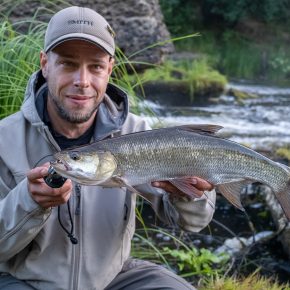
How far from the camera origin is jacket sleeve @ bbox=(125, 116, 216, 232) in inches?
118

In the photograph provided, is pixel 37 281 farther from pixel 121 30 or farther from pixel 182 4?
A: pixel 182 4

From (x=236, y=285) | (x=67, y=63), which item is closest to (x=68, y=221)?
(x=67, y=63)

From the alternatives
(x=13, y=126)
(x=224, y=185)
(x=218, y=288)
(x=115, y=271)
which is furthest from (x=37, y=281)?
(x=218, y=288)

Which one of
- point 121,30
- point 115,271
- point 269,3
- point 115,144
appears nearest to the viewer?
point 115,144

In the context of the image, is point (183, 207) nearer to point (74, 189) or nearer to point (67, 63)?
point (74, 189)

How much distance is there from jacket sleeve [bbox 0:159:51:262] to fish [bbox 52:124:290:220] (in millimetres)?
306

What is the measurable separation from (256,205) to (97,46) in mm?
4418

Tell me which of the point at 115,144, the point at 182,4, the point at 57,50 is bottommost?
the point at 182,4

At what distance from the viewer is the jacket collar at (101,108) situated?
300 cm

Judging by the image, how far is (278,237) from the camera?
5.93 metres

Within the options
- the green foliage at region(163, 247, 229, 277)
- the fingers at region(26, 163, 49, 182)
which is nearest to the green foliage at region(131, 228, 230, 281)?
the green foliage at region(163, 247, 229, 277)

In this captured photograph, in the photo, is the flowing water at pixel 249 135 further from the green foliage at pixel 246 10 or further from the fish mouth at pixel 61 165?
the green foliage at pixel 246 10

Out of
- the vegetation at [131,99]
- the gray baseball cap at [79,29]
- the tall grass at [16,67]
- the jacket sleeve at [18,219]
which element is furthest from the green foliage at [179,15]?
the jacket sleeve at [18,219]

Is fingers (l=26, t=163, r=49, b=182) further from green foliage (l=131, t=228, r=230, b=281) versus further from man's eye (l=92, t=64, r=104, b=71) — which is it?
green foliage (l=131, t=228, r=230, b=281)
